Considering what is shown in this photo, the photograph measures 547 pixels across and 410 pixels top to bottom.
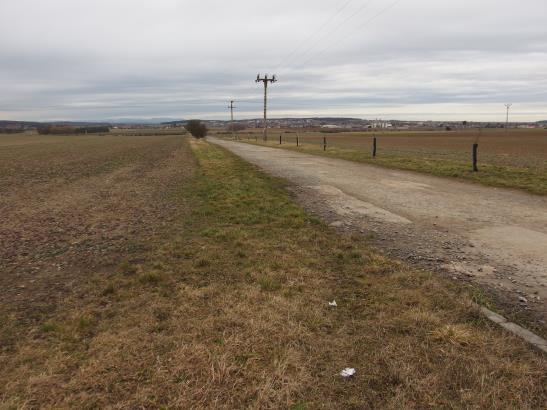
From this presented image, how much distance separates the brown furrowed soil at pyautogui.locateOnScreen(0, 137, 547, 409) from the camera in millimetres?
2691

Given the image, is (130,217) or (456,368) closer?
(456,368)

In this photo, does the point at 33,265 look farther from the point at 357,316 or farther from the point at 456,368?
the point at 456,368

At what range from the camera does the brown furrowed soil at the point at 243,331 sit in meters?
2.69

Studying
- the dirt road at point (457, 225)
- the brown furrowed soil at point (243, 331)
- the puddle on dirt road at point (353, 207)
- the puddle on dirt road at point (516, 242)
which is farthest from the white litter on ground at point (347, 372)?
the puddle on dirt road at point (353, 207)

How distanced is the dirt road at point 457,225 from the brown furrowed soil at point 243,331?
0.57 meters

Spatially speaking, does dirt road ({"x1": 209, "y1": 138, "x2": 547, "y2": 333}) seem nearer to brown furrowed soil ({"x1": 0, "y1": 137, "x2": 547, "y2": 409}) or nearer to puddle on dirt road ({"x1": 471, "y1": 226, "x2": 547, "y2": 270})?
puddle on dirt road ({"x1": 471, "y1": 226, "x2": 547, "y2": 270})

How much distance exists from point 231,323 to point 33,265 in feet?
11.4

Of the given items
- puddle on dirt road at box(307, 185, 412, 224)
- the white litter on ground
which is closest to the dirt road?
puddle on dirt road at box(307, 185, 412, 224)

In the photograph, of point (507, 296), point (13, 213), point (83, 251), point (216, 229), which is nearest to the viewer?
point (507, 296)

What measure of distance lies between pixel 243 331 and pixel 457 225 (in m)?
5.25

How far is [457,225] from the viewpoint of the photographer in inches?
281

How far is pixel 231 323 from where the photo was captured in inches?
141

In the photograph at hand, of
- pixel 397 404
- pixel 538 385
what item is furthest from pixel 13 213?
pixel 538 385

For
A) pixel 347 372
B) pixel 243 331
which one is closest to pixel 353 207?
pixel 243 331
